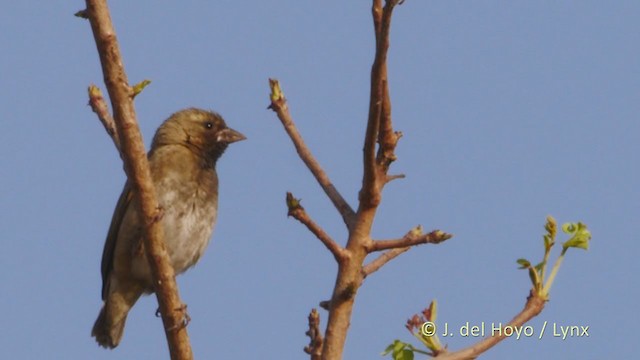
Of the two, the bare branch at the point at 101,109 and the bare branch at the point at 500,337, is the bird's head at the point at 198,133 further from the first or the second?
the bare branch at the point at 500,337

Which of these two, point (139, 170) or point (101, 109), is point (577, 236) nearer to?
point (139, 170)

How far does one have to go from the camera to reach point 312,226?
3770 millimetres

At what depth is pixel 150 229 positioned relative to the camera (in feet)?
14.3

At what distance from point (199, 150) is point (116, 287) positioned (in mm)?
1211

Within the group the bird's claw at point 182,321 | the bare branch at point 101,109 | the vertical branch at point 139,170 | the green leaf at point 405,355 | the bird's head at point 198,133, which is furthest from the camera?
the bird's head at point 198,133

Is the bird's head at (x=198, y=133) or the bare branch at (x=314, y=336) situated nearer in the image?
the bare branch at (x=314, y=336)

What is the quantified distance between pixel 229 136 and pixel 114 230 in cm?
133

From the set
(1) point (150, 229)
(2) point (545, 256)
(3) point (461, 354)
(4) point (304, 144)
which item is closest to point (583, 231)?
(2) point (545, 256)

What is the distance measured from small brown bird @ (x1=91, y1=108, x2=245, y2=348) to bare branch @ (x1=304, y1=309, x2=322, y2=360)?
106 inches

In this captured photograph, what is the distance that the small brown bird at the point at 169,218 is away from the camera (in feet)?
22.4

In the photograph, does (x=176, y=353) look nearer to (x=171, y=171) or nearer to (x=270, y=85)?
(x=270, y=85)

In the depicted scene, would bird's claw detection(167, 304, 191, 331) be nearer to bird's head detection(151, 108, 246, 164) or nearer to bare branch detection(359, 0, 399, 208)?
bare branch detection(359, 0, 399, 208)

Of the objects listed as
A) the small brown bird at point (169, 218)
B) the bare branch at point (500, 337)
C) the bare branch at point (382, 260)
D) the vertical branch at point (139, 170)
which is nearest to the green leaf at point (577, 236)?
the bare branch at point (500, 337)

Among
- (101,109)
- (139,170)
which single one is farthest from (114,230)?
(139,170)
